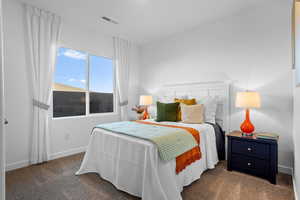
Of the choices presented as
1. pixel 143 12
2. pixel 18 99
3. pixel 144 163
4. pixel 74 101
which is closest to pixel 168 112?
pixel 144 163

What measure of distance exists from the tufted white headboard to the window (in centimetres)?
163

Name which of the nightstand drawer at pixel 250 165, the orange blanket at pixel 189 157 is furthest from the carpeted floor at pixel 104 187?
the orange blanket at pixel 189 157

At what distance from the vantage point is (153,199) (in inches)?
59.7

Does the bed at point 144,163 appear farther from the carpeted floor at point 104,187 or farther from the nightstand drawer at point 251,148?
the nightstand drawer at point 251,148

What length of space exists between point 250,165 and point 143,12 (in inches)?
122

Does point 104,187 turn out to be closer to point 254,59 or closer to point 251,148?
point 251,148

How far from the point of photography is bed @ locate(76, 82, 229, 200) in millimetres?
1562

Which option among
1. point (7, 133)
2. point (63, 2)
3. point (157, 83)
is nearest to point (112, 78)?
point (157, 83)

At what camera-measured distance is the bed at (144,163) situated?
1.56 meters

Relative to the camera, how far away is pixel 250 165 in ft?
7.36

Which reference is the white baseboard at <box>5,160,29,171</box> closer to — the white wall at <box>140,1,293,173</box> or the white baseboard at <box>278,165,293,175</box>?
the white wall at <box>140,1,293,173</box>

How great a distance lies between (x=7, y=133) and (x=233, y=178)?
3.54m

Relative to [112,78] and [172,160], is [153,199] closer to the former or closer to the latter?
[172,160]

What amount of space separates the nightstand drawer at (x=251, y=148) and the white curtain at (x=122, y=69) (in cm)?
271
